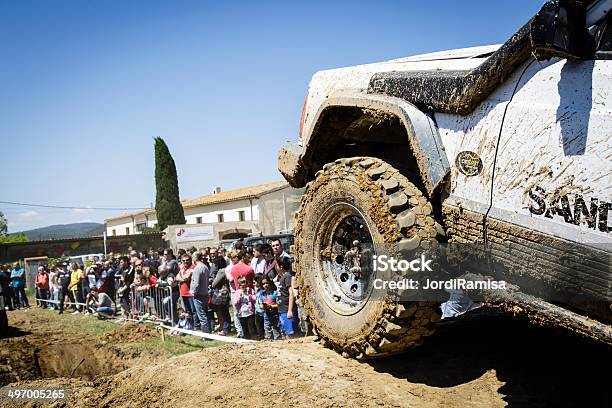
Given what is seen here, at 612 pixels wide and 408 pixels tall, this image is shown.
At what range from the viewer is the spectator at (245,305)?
28.7 feet

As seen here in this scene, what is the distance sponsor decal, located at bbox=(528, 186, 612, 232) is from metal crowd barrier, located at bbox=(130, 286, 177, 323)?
9794 millimetres

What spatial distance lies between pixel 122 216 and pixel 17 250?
1530 inches

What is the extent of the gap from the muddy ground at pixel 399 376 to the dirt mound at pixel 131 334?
5715 millimetres

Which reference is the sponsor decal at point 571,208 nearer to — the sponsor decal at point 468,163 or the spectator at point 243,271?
the sponsor decal at point 468,163

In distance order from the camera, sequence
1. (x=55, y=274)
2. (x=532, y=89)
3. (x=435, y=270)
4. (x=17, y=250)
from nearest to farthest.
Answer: (x=532, y=89) → (x=435, y=270) → (x=55, y=274) → (x=17, y=250)

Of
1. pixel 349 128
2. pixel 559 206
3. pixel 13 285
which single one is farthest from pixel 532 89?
pixel 13 285

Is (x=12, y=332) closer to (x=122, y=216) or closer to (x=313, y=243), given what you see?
(x=313, y=243)

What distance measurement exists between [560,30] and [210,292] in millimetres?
8719

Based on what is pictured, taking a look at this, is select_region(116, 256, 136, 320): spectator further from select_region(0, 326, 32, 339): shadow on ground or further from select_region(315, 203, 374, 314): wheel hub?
select_region(315, 203, 374, 314): wheel hub

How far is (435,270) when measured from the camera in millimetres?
2988

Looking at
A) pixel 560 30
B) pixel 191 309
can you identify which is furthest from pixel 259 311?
pixel 560 30

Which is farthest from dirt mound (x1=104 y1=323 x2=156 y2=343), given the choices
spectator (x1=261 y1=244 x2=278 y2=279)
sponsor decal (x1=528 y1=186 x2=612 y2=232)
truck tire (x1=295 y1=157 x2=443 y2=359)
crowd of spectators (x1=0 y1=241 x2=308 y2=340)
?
sponsor decal (x1=528 y1=186 x2=612 y2=232)

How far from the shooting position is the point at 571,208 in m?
2.33

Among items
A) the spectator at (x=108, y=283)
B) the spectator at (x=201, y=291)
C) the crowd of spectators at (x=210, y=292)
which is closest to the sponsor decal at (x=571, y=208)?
the crowd of spectators at (x=210, y=292)
